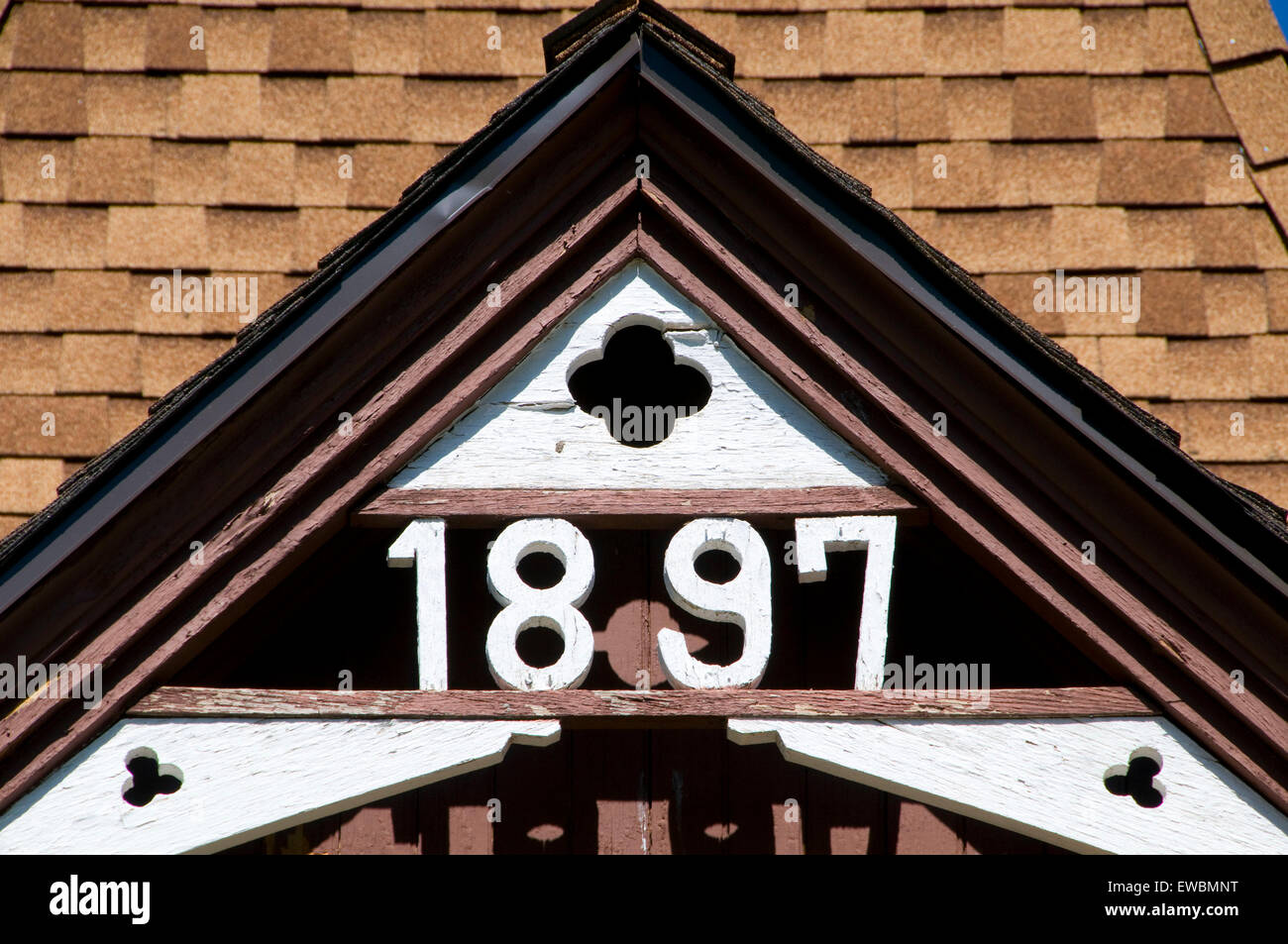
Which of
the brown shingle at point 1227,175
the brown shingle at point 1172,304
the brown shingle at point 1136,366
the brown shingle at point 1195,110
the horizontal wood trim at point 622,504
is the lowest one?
the horizontal wood trim at point 622,504

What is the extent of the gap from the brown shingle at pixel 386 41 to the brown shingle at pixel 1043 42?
2233 millimetres

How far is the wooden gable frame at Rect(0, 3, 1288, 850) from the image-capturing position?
3240 mm

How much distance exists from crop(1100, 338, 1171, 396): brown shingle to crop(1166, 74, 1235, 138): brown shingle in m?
0.86

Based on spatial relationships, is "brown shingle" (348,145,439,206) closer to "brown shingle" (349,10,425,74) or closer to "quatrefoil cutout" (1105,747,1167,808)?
"brown shingle" (349,10,425,74)

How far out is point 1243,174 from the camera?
5316 millimetres

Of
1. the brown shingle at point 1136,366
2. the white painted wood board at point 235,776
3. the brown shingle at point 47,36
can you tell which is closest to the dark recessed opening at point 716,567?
the white painted wood board at point 235,776

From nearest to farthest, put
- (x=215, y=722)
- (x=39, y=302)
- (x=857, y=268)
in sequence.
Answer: (x=215, y=722) → (x=857, y=268) → (x=39, y=302)

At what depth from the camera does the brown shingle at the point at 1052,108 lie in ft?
17.5

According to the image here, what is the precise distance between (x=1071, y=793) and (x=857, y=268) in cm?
132

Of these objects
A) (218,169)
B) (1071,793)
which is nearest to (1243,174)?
(1071,793)

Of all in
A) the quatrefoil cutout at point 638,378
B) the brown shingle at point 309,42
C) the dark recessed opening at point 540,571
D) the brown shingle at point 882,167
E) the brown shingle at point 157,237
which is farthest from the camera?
the brown shingle at point 309,42

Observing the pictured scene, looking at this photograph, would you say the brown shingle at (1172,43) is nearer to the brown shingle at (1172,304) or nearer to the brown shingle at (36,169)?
the brown shingle at (1172,304)

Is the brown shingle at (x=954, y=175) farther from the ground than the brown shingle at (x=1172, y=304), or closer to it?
farther from the ground

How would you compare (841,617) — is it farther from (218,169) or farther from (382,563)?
(218,169)
